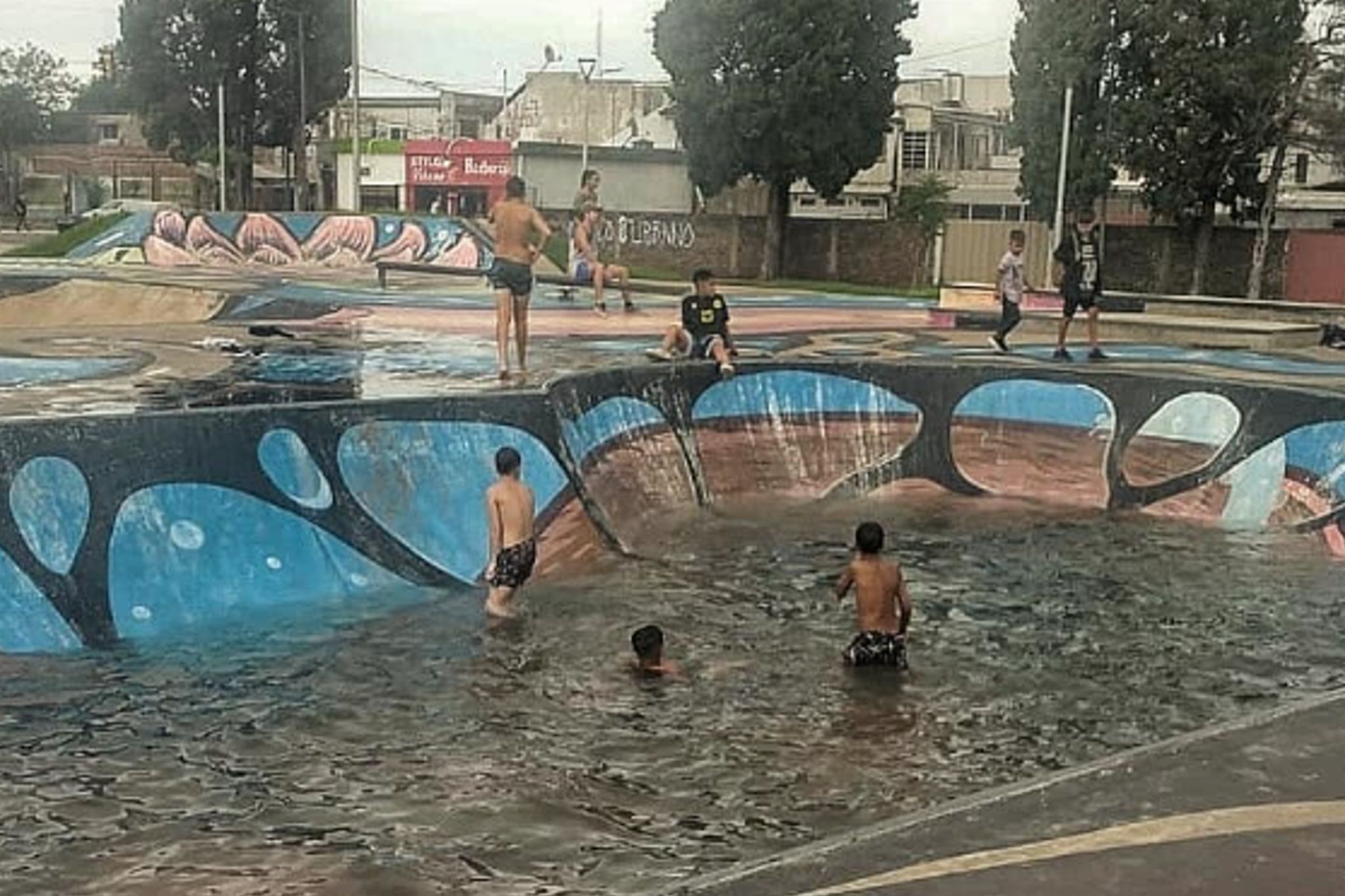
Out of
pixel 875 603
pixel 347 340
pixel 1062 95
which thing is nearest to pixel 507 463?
pixel 875 603

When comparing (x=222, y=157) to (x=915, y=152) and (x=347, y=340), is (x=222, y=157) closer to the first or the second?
(x=915, y=152)

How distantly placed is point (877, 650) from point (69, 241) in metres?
36.1

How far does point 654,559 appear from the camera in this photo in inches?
512

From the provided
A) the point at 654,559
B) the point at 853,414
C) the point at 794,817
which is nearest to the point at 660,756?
the point at 794,817

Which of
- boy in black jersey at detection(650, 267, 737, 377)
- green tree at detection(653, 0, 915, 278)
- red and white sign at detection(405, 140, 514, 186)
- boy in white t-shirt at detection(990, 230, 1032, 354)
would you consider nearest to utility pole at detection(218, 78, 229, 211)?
red and white sign at detection(405, 140, 514, 186)

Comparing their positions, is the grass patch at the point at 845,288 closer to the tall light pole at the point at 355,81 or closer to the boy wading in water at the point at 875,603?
the tall light pole at the point at 355,81

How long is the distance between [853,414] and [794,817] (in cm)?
1022

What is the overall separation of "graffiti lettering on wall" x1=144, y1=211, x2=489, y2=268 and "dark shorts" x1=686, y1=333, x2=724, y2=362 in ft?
69.4

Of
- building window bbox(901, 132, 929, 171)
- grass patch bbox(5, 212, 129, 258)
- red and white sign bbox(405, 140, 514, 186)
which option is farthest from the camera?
building window bbox(901, 132, 929, 171)

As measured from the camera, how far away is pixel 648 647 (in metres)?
9.39

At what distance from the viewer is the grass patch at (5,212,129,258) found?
40.2 meters

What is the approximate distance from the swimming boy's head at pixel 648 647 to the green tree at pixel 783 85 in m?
30.5

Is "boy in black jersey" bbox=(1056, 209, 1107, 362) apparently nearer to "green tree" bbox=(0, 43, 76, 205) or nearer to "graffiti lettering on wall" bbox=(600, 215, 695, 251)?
"graffiti lettering on wall" bbox=(600, 215, 695, 251)

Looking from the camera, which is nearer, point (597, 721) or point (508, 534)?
point (597, 721)
